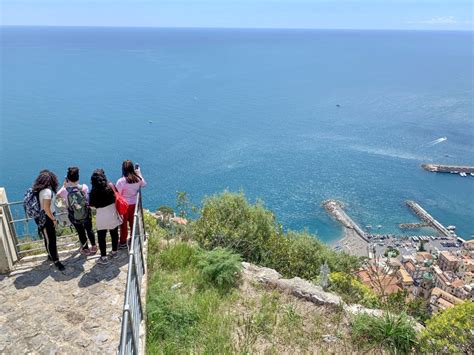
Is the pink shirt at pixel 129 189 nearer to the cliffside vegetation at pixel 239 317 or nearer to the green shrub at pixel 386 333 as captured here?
the cliffside vegetation at pixel 239 317

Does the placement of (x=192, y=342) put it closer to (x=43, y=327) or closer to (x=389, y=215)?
(x=43, y=327)

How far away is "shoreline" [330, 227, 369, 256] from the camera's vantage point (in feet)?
160

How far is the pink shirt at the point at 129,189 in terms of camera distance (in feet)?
24.3

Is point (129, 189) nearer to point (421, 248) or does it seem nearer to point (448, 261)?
point (448, 261)

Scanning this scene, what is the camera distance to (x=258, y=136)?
254ft

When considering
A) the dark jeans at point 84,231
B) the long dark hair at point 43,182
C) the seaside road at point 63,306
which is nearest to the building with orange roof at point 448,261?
the seaside road at point 63,306

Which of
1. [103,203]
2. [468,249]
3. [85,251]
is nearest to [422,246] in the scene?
[468,249]

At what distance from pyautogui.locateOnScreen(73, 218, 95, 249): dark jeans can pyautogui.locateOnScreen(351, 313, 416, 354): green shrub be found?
5321 mm

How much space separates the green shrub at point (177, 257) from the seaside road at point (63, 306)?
3.49 ft

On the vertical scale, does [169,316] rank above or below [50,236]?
below

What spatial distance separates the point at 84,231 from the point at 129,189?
123cm

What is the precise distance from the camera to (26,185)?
5169 cm

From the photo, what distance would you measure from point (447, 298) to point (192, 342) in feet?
129

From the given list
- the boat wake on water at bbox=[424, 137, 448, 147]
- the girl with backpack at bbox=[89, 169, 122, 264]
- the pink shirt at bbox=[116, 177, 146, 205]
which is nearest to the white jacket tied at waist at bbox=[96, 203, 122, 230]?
the girl with backpack at bbox=[89, 169, 122, 264]
